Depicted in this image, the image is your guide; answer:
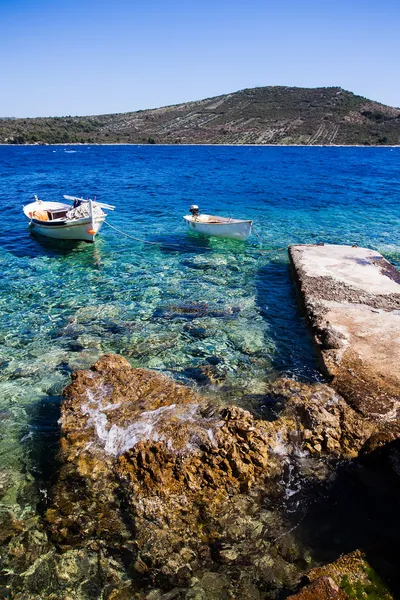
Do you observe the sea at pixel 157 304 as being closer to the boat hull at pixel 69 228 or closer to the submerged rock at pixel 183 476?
the boat hull at pixel 69 228

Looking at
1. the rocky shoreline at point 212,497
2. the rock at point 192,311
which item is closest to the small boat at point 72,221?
the rock at point 192,311

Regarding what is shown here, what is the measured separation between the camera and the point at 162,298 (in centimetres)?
1145

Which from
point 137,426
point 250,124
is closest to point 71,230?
point 137,426

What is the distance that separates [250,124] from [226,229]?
10748 cm

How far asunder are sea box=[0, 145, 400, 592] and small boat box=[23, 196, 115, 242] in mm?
526

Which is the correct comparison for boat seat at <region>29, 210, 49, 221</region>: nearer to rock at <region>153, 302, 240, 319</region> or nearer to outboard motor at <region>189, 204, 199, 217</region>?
outboard motor at <region>189, 204, 199, 217</region>

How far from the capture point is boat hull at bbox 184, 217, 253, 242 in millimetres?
16000

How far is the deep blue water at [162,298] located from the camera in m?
7.76

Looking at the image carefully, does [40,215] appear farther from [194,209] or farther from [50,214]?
[194,209]

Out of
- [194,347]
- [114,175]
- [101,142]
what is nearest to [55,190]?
[114,175]

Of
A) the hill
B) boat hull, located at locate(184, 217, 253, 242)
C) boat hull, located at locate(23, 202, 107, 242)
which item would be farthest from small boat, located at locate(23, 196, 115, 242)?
the hill

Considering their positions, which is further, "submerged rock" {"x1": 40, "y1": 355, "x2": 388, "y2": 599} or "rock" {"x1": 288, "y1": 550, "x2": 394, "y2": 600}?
"submerged rock" {"x1": 40, "y1": 355, "x2": 388, "y2": 599}

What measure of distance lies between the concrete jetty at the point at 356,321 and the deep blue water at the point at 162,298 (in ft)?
2.24

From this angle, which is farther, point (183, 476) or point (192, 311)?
point (192, 311)
